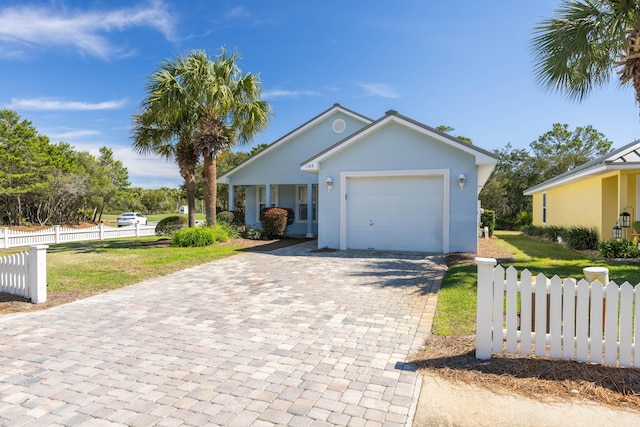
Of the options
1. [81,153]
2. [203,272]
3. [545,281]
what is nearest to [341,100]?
[203,272]

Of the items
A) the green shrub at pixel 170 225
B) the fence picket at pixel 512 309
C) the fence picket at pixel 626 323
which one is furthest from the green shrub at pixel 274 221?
the fence picket at pixel 626 323

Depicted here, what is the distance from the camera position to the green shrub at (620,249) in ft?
35.0

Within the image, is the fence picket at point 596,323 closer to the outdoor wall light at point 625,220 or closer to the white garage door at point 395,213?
the white garage door at point 395,213

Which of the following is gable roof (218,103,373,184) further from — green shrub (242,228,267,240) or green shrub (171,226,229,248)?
green shrub (171,226,229,248)

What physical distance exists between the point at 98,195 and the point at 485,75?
3179cm

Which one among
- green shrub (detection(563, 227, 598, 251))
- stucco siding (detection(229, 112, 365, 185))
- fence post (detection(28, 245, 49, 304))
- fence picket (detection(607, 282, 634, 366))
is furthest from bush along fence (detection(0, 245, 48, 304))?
green shrub (detection(563, 227, 598, 251))

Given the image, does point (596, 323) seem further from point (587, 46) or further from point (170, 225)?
point (170, 225)

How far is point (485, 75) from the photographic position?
528 inches

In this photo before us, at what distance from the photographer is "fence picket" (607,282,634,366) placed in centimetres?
350

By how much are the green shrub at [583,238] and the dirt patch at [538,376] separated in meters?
12.4

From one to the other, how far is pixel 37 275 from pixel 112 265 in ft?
13.5

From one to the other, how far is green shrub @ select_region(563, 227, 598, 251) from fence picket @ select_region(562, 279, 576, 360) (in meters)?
12.5

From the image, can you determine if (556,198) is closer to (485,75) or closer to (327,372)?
(485,75)

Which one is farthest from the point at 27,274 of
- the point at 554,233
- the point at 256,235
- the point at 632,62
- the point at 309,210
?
the point at 554,233
